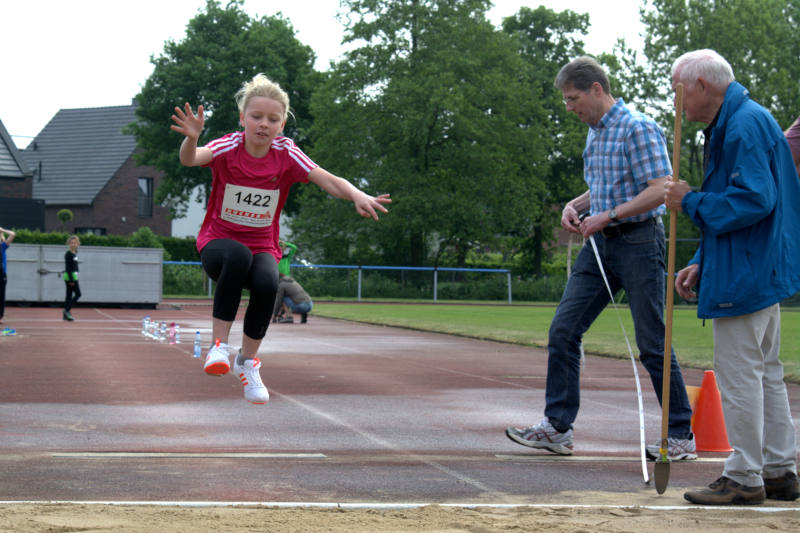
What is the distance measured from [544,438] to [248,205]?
2577 mm

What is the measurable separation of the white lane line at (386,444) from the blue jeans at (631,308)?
3.31 feet

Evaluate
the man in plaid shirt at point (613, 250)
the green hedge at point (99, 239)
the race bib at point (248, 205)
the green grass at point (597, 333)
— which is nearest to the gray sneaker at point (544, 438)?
the man in plaid shirt at point (613, 250)

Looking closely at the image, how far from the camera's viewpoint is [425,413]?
29.7ft

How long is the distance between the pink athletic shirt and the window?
201ft

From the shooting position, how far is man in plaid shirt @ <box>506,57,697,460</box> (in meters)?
6.59

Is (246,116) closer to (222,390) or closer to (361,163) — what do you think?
(222,390)

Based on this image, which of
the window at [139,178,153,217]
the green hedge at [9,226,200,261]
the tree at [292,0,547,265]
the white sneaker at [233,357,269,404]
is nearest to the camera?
the white sneaker at [233,357,269,404]

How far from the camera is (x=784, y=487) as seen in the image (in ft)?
18.2

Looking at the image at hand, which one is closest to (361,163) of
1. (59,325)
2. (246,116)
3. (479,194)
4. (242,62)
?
(479,194)

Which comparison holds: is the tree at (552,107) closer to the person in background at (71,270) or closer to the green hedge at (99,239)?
the green hedge at (99,239)

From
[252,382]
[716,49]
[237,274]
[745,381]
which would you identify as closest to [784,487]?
[745,381]

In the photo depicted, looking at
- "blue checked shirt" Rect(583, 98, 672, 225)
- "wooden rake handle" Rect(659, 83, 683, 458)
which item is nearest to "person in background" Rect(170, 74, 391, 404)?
"blue checked shirt" Rect(583, 98, 672, 225)

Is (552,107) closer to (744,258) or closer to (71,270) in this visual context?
(71,270)

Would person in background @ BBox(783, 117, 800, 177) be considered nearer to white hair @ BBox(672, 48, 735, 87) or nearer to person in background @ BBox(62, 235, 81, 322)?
white hair @ BBox(672, 48, 735, 87)
